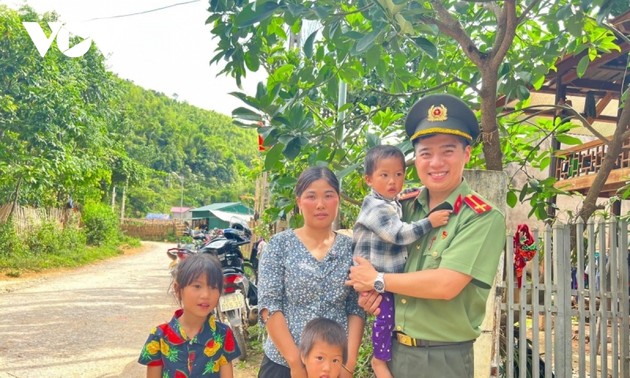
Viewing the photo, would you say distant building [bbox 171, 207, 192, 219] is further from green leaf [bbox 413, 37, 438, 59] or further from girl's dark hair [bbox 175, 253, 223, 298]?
green leaf [bbox 413, 37, 438, 59]

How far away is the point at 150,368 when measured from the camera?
229 cm

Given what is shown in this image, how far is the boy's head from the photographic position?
6.82 ft

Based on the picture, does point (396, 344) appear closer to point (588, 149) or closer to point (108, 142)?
point (588, 149)

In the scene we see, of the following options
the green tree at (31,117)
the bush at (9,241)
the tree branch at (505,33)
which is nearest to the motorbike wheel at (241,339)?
the tree branch at (505,33)

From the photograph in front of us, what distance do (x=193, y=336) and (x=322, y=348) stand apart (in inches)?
27.9

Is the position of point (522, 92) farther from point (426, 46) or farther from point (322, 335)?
point (322, 335)

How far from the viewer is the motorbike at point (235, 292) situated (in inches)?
189

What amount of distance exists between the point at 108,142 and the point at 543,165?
55.2 ft

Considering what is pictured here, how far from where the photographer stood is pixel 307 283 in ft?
6.63

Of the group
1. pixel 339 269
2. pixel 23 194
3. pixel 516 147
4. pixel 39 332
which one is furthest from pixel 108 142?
pixel 339 269

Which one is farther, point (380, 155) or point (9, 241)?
point (9, 241)

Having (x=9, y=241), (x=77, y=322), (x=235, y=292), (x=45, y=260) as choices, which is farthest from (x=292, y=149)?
(x=45, y=260)

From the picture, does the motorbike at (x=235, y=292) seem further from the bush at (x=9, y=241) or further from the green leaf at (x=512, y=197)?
the bush at (x=9, y=241)

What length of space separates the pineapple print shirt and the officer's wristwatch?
936 mm
